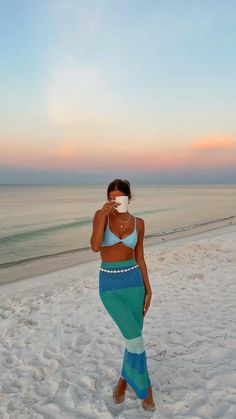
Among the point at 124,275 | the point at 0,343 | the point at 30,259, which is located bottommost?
the point at 30,259

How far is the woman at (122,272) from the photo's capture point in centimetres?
338

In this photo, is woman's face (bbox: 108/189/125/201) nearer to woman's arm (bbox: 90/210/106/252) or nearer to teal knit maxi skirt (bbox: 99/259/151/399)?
woman's arm (bbox: 90/210/106/252)

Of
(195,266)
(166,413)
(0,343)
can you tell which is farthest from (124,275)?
(195,266)

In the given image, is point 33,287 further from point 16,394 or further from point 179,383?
point 179,383

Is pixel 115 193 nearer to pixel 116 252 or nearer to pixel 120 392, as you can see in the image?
pixel 116 252

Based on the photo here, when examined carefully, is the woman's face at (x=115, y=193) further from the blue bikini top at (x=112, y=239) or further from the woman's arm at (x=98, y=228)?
the blue bikini top at (x=112, y=239)

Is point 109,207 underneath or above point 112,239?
above

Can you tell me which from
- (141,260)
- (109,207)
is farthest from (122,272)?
(109,207)

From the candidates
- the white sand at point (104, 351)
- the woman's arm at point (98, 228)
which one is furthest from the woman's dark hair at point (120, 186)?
the white sand at point (104, 351)

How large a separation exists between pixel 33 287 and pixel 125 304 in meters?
6.35

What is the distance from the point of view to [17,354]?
16.9 ft

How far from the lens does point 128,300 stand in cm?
341

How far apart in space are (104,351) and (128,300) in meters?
2.14

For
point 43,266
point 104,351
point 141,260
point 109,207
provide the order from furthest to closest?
point 43,266 → point 104,351 → point 141,260 → point 109,207
